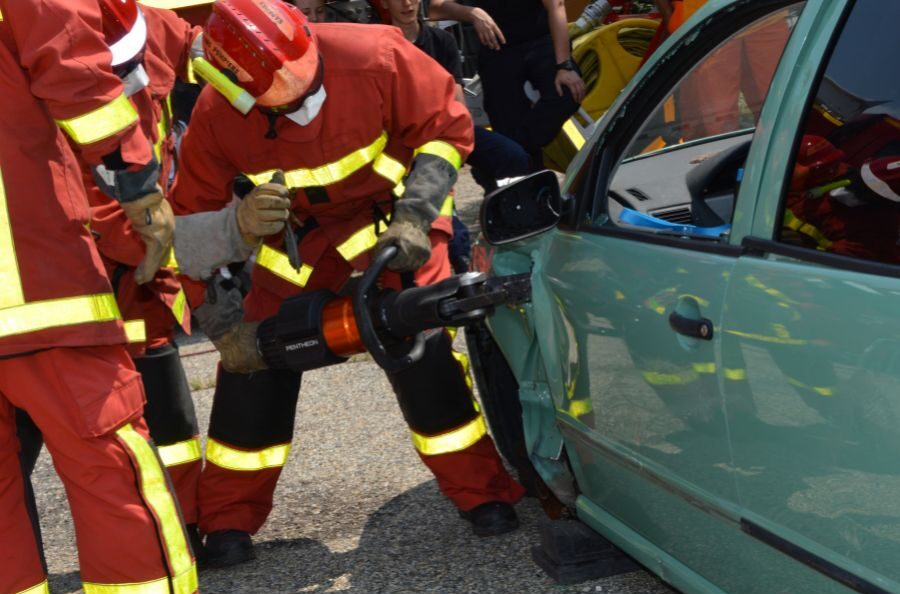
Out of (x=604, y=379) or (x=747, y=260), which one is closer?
(x=747, y=260)

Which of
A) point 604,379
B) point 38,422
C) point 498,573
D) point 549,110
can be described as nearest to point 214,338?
point 38,422

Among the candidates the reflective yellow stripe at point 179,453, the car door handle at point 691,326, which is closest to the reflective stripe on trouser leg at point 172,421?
the reflective yellow stripe at point 179,453

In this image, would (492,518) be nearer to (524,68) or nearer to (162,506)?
(162,506)

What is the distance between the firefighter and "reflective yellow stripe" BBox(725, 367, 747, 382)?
1460 mm

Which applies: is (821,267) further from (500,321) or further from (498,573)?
(498,573)

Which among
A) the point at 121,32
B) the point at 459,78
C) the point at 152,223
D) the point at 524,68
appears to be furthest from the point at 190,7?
the point at 152,223

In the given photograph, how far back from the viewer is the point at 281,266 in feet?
12.6

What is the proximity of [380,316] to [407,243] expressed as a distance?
0.25 meters

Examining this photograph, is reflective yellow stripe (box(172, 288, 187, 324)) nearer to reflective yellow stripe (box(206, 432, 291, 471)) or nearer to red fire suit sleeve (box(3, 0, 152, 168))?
reflective yellow stripe (box(206, 432, 291, 471))

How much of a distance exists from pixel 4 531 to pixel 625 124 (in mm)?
1774

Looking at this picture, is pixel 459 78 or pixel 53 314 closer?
pixel 53 314

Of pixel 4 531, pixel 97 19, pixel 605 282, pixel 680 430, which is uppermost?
pixel 97 19

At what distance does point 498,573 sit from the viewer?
12.0ft

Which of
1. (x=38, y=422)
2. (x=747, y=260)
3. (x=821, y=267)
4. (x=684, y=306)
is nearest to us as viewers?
(x=821, y=267)
